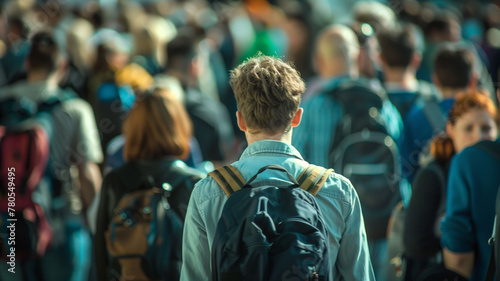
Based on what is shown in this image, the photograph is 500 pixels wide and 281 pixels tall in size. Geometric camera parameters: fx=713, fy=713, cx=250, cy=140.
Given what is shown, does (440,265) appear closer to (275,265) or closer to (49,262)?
(275,265)

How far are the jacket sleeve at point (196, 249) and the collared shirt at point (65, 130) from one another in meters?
2.47

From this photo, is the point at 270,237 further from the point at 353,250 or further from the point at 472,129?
the point at 472,129

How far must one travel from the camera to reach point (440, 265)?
3559 mm

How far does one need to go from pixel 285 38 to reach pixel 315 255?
7664mm

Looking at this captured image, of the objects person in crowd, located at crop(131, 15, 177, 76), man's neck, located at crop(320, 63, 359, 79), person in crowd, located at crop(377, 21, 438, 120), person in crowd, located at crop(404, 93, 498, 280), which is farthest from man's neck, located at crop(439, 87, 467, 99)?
person in crowd, located at crop(131, 15, 177, 76)

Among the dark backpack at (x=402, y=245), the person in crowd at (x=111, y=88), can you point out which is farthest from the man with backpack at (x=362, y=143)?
the person in crowd at (x=111, y=88)

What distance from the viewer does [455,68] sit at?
5082 millimetres

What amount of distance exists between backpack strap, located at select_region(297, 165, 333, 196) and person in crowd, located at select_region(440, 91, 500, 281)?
1.16 metres

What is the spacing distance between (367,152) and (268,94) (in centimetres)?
230

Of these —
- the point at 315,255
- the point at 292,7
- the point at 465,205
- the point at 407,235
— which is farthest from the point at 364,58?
the point at 292,7

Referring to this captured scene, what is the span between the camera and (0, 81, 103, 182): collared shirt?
4734 millimetres

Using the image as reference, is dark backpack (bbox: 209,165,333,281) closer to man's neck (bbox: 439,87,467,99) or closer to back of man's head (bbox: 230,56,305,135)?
back of man's head (bbox: 230,56,305,135)

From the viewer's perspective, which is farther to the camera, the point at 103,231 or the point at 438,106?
the point at 438,106

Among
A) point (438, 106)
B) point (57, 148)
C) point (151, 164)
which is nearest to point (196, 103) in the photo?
point (57, 148)
